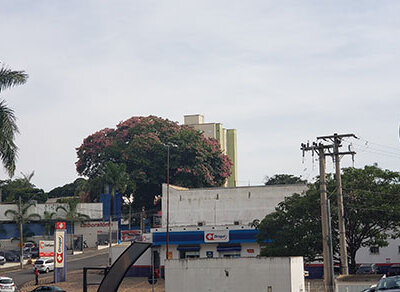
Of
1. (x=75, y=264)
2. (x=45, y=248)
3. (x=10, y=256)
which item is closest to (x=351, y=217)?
(x=45, y=248)

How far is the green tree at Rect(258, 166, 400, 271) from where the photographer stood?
164 ft

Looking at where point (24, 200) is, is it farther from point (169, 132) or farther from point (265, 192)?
point (265, 192)

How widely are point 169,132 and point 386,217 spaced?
62947 millimetres

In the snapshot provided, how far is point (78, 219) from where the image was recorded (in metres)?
98.8

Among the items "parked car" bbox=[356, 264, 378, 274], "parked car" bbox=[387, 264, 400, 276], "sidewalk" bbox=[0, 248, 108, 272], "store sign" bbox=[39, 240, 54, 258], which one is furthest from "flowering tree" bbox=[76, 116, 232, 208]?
"parked car" bbox=[387, 264, 400, 276]

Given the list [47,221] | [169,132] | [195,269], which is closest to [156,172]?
[169,132]

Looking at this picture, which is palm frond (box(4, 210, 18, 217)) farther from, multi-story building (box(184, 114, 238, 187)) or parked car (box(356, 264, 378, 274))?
parked car (box(356, 264, 378, 274))

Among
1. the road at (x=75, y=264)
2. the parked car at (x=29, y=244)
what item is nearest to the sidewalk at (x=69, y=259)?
the road at (x=75, y=264)

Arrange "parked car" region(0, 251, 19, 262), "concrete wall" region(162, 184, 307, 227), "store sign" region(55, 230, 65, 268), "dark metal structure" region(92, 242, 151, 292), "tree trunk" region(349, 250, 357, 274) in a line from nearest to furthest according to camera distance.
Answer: "dark metal structure" region(92, 242, 151, 292) < "tree trunk" region(349, 250, 357, 274) < "store sign" region(55, 230, 65, 268) < "concrete wall" region(162, 184, 307, 227) < "parked car" region(0, 251, 19, 262)

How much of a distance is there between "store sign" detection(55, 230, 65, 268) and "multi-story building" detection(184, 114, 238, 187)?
72.8 metres

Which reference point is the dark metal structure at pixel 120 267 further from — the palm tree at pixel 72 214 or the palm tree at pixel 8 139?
the palm tree at pixel 72 214

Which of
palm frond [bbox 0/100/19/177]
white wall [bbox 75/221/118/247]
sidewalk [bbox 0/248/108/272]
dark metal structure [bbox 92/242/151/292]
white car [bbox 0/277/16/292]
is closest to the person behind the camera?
dark metal structure [bbox 92/242/151/292]

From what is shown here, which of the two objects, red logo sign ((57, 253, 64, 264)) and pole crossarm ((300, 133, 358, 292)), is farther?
red logo sign ((57, 253, 64, 264))

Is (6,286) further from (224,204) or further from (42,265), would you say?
(224,204)
